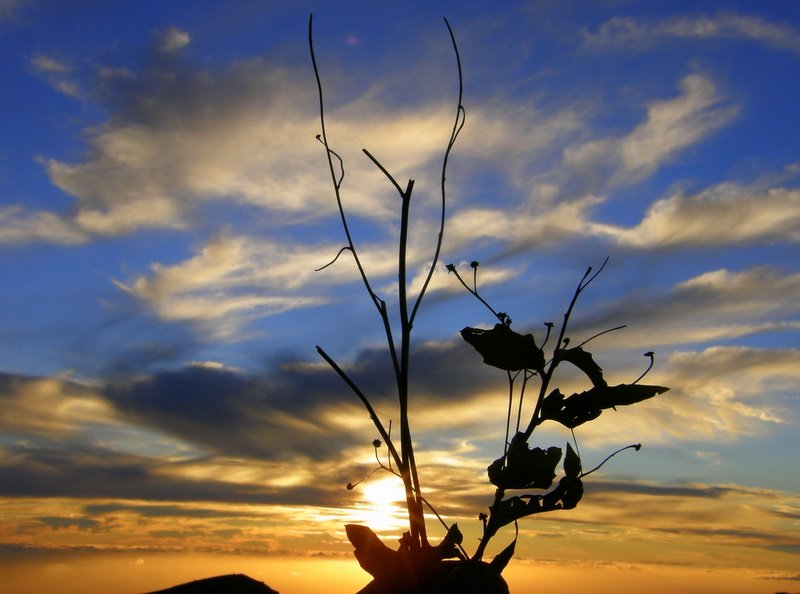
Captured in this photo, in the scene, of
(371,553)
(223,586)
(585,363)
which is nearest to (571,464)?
(585,363)

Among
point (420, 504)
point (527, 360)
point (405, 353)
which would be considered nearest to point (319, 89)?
point (405, 353)

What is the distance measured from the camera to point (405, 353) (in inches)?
122

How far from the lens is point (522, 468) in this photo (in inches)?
119

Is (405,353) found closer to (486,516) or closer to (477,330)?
(477,330)

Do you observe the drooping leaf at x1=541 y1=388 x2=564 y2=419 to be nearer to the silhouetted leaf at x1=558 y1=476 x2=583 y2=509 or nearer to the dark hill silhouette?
the silhouetted leaf at x1=558 y1=476 x2=583 y2=509

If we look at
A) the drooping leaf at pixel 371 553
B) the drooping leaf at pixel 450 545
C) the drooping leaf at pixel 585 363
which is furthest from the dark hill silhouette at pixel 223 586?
the drooping leaf at pixel 585 363

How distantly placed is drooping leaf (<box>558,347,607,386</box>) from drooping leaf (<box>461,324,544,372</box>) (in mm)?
109

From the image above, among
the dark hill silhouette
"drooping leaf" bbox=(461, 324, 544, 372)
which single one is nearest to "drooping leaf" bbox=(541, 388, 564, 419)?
"drooping leaf" bbox=(461, 324, 544, 372)

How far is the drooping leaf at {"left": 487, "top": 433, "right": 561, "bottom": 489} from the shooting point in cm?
302

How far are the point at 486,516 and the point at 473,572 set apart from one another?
258 millimetres

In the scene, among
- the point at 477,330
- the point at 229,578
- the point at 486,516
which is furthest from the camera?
the point at 477,330

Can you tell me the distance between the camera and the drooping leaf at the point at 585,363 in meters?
3.12

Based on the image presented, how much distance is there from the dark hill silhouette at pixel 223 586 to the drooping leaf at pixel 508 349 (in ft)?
4.02

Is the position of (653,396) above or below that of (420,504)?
above
